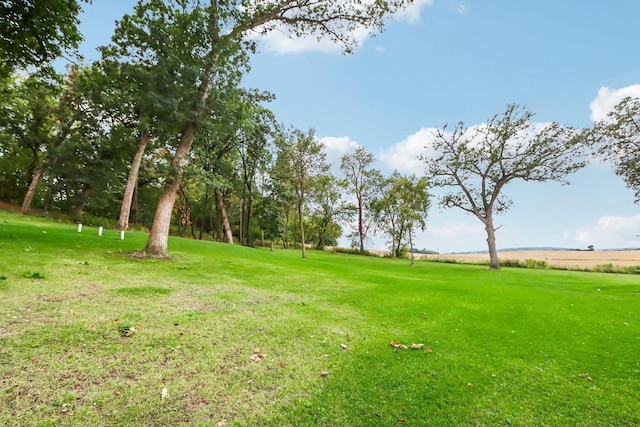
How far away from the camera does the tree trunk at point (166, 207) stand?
12570mm

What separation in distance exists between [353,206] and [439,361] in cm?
4598

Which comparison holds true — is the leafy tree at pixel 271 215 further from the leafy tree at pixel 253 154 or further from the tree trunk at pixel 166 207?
the tree trunk at pixel 166 207

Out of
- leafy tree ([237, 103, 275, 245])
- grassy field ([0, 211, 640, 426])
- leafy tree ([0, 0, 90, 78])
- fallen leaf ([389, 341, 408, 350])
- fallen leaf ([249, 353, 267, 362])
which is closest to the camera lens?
grassy field ([0, 211, 640, 426])

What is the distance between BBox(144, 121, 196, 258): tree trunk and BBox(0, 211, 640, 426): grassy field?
4.01m

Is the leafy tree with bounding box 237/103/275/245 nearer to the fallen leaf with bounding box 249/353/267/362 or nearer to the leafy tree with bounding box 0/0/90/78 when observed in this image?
the leafy tree with bounding box 0/0/90/78

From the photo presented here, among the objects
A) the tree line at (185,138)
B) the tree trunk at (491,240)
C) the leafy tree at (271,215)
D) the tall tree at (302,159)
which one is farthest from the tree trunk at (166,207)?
the leafy tree at (271,215)

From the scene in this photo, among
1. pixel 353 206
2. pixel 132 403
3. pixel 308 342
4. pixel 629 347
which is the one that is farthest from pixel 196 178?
pixel 353 206

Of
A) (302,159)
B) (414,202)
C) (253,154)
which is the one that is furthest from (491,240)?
(253,154)

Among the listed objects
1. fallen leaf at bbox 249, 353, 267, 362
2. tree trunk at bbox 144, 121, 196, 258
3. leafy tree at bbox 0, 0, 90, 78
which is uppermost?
leafy tree at bbox 0, 0, 90, 78

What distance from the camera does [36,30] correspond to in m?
10.8

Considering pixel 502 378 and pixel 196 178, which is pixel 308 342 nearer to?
pixel 502 378

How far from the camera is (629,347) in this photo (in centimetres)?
566

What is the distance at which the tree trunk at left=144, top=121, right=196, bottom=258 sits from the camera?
12.6 meters

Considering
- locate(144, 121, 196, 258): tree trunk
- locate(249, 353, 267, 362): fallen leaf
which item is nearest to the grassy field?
locate(249, 353, 267, 362): fallen leaf
